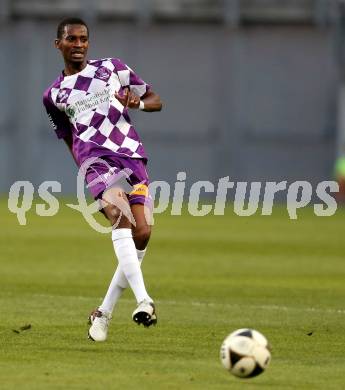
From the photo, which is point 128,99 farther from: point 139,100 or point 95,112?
point 95,112

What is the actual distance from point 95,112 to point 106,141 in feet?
0.78

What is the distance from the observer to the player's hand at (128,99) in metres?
10.7

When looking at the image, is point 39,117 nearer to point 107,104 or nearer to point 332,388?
point 107,104

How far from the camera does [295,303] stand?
14.3m

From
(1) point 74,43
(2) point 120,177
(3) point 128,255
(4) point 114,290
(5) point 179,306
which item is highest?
(1) point 74,43

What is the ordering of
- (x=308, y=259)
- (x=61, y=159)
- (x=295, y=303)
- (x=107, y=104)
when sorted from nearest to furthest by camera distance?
1. (x=107, y=104)
2. (x=295, y=303)
3. (x=308, y=259)
4. (x=61, y=159)

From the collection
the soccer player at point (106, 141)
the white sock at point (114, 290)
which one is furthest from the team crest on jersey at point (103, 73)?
the white sock at point (114, 290)

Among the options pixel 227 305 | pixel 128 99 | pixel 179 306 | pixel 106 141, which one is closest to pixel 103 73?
pixel 128 99

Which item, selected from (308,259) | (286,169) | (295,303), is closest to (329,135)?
(286,169)

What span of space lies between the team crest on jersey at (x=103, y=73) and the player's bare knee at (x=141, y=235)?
1170 mm

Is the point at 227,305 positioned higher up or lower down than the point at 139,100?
lower down

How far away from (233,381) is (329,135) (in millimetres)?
34010

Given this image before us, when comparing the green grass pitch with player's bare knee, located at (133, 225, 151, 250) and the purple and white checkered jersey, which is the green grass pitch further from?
the purple and white checkered jersey

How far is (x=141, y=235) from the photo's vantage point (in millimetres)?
10891
